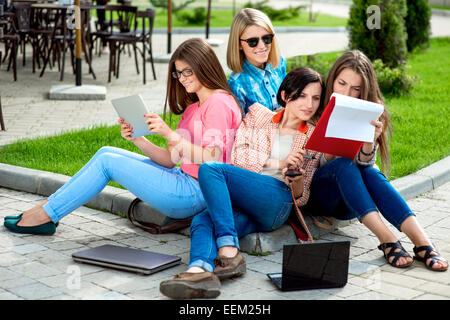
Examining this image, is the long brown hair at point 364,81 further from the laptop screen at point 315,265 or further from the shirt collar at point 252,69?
the laptop screen at point 315,265

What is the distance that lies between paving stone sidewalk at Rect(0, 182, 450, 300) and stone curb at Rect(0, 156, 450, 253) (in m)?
0.09

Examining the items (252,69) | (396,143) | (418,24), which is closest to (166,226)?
(252,69)

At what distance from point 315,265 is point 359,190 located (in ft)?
2.21

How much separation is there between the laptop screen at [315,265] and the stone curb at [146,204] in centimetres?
64

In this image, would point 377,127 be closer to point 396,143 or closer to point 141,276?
point 141,276

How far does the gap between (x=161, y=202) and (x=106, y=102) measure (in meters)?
5.15

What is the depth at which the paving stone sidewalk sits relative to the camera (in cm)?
355

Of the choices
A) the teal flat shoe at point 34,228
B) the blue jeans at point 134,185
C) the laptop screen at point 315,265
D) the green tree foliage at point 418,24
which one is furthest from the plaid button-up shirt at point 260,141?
the green tree foliage at point 418,24

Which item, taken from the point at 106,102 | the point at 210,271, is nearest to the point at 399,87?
the point at 106,102

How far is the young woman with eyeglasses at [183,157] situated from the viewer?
4238 mm

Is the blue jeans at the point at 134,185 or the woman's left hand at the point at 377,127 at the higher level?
the woman's left hand at the point at 377,127

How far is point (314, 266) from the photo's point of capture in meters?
3.61

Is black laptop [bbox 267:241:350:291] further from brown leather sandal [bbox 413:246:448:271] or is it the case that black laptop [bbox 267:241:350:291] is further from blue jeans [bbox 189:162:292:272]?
brown leather sandal [bbox 413:246:448:271]
